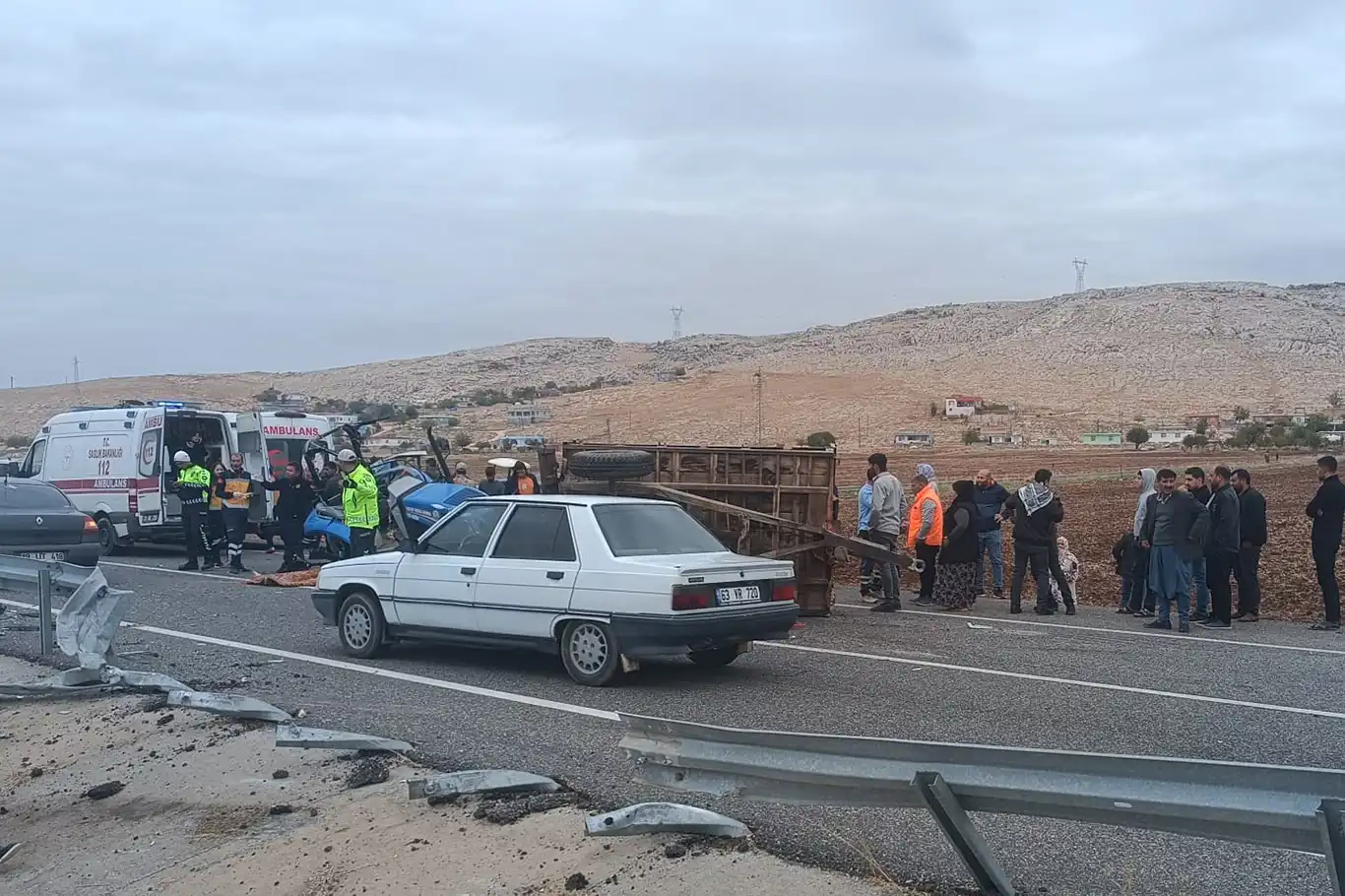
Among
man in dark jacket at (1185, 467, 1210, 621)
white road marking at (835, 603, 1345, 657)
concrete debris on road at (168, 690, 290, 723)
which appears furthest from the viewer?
man in dark jacket at (1185, 467, 1210, 621)

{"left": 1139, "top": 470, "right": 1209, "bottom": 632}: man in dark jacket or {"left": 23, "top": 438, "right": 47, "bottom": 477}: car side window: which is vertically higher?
{"left": 23, "top": 438, "right": 47, "bottom": 477}: car side window

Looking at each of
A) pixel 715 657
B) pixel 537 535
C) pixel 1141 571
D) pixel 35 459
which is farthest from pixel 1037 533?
pixel 35 459

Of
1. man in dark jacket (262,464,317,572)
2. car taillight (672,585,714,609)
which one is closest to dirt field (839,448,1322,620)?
man in dark jacket (262,464,317,572)

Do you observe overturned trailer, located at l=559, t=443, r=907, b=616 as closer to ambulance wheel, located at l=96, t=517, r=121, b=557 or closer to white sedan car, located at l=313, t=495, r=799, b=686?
white sedan car, located at l=313, t=495, r=799, b=686

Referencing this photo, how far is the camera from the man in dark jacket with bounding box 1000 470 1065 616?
14.5 m

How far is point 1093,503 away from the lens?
30.3 m

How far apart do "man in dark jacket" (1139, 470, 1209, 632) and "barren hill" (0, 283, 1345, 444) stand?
47.4 meters

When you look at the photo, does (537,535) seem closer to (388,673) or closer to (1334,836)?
(388,673)

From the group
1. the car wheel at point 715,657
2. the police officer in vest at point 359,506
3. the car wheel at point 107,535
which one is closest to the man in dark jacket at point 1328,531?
the car wheel at point 715,657

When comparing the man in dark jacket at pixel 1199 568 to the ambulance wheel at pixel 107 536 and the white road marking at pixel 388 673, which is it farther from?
the ambulance wheel at pixel 107 536

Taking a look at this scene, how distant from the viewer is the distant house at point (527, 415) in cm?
6881

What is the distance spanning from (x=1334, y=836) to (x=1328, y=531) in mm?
11108

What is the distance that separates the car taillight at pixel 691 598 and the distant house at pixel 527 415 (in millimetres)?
58852

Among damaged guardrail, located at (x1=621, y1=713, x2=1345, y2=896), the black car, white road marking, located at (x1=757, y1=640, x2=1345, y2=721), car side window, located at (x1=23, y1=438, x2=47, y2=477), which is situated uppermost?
car side window, located at (x1=23, y1=438, x2=47, y2=477)
